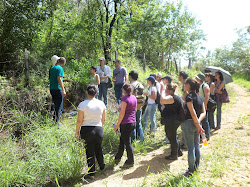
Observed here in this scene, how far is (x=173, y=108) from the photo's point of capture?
3.92 meters

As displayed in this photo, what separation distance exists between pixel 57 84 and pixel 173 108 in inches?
123

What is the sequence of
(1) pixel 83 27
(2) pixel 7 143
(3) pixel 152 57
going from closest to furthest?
(2) pixel 7 143 → (1) pixel 83 27 → (3) pixel 152 57

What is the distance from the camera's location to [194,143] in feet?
11.0

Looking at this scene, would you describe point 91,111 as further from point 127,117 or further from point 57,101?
point 57,101

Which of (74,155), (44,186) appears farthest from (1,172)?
(74,155)

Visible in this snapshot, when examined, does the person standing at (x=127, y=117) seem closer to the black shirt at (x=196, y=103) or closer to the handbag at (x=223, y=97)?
the black shirt at (x=196, y=103)

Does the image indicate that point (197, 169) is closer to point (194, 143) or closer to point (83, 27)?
point (194, 143)

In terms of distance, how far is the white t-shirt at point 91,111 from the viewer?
3.31 meters

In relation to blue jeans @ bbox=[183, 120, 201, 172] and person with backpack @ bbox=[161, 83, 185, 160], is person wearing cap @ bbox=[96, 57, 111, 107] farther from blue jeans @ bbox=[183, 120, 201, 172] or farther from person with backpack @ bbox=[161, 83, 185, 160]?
blue jeans @ bbox=[183, 120, 201, 172]

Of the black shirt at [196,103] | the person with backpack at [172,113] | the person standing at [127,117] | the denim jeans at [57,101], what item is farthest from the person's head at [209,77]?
the denim jeans at [57,101]

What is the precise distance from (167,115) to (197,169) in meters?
1.16

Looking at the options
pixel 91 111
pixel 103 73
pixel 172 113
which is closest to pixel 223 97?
pixel 172 113

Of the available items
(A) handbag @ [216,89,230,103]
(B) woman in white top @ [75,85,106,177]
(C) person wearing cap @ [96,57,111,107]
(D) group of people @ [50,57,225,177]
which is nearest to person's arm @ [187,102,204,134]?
(D) group of people @ [50,57,225,177]

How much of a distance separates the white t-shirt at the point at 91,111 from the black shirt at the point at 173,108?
1439 millimetres
